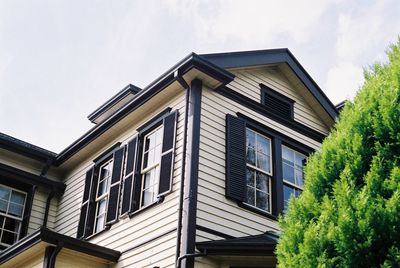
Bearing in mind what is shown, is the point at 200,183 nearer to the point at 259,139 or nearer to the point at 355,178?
the point at 259,139

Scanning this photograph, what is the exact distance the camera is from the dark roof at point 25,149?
1332 cm

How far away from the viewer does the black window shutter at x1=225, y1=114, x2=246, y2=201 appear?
994cm

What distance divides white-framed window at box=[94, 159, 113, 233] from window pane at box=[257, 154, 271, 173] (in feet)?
10.8

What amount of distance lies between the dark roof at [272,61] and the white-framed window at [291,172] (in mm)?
1642

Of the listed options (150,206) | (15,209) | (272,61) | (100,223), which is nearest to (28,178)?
(15,209)

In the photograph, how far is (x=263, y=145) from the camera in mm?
11141

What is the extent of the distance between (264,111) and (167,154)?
2.42m

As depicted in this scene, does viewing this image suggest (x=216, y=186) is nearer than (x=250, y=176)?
Yes

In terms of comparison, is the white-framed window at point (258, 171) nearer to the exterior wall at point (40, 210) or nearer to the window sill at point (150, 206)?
the window sill at point (150, 206)

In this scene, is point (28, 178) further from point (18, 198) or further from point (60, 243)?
point (60, 243)

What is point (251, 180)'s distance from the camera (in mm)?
10523

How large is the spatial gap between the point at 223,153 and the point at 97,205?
3.44 metres

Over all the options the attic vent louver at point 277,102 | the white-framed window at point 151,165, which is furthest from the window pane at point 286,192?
the white-framed window at point 151,165

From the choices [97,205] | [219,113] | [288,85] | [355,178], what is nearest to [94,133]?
[97,205]
